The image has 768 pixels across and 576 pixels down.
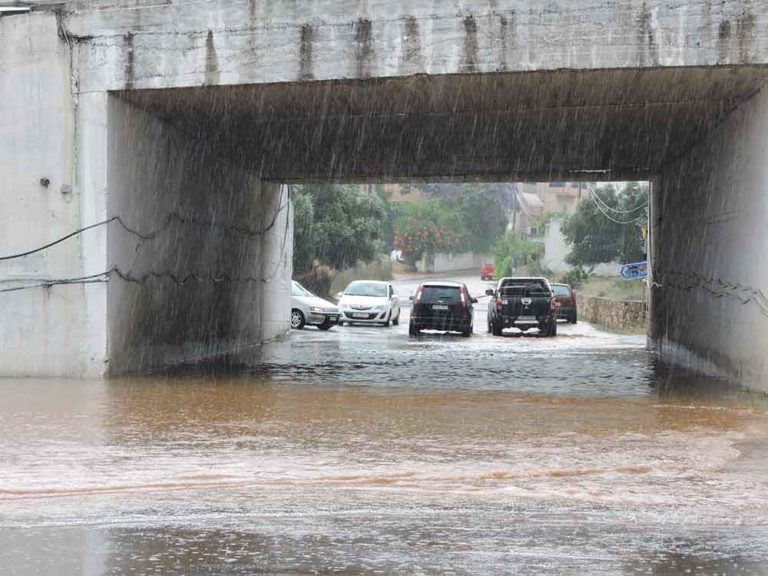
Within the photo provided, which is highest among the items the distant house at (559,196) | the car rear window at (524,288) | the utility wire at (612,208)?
the distant house at (559,196)

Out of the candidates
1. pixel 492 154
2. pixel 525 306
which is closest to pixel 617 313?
pixel 525 306

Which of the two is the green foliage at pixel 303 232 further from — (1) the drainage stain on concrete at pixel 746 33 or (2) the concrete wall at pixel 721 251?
(1) the drainage stain on concrete at pixel 746 33

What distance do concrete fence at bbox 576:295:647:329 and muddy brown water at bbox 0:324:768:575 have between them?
818 inches

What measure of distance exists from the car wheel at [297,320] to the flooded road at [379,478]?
1580 centimetres

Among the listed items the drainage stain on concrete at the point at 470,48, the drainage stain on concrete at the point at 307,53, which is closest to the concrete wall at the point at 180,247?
the drainage stain on concrete at the point at 307,53

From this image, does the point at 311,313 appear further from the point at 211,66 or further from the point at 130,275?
the point at 211,66

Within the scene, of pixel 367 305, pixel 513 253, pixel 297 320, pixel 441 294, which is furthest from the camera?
pixel 513 253

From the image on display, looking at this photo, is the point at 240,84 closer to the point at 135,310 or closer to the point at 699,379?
the point at 135,310

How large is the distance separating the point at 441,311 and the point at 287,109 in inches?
547

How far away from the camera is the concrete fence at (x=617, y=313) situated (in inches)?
1378

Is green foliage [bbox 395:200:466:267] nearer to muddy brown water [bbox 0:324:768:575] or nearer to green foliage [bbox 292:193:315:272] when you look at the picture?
green foliage [bbox 292:193:315:272]

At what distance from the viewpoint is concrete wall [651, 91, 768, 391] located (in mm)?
13500

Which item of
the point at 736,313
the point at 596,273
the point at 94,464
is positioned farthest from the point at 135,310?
the point at 596,273

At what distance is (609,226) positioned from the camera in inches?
1953
